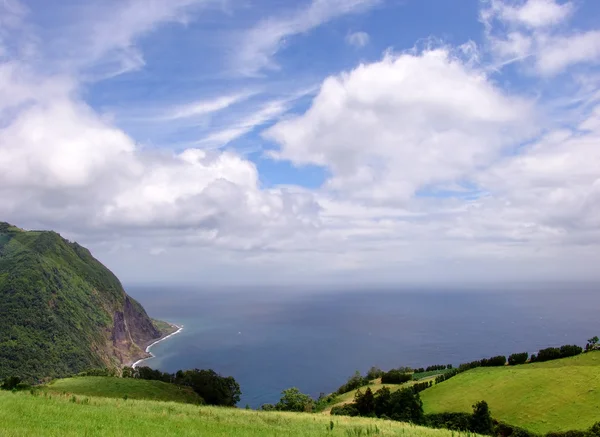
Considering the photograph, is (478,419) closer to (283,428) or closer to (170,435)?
(283,428)

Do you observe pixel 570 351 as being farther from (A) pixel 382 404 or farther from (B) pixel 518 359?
(A) pixel 382 404

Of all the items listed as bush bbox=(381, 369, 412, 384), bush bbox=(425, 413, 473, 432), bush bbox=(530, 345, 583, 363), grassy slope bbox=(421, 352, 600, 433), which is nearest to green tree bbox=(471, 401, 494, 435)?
bush bbox=(425, 413, 473, 432)

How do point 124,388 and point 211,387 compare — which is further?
point 211,387

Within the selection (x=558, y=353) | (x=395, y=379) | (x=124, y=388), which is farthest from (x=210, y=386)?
(x=558, y=353)

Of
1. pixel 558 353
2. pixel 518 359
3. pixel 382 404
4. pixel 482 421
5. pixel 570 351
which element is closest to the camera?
pixel 482 421

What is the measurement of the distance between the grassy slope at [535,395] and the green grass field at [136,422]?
2339cm

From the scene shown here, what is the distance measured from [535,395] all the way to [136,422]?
135 ft

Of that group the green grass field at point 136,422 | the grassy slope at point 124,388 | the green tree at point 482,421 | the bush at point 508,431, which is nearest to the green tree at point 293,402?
the grassy slope at point 124,388

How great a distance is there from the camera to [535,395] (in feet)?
139

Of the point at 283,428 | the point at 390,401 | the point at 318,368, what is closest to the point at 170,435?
the point at 283,428

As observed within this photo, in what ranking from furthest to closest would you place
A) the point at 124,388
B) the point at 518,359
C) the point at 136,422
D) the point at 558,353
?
the point at 518,359 → the point at 558,353 → the point at 124,388 → the point at 136,422

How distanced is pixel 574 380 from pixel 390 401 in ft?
64.5

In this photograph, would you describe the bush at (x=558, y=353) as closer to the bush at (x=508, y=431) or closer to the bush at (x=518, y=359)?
the bush at (x=518, y=359)

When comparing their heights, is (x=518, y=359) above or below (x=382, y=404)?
above
